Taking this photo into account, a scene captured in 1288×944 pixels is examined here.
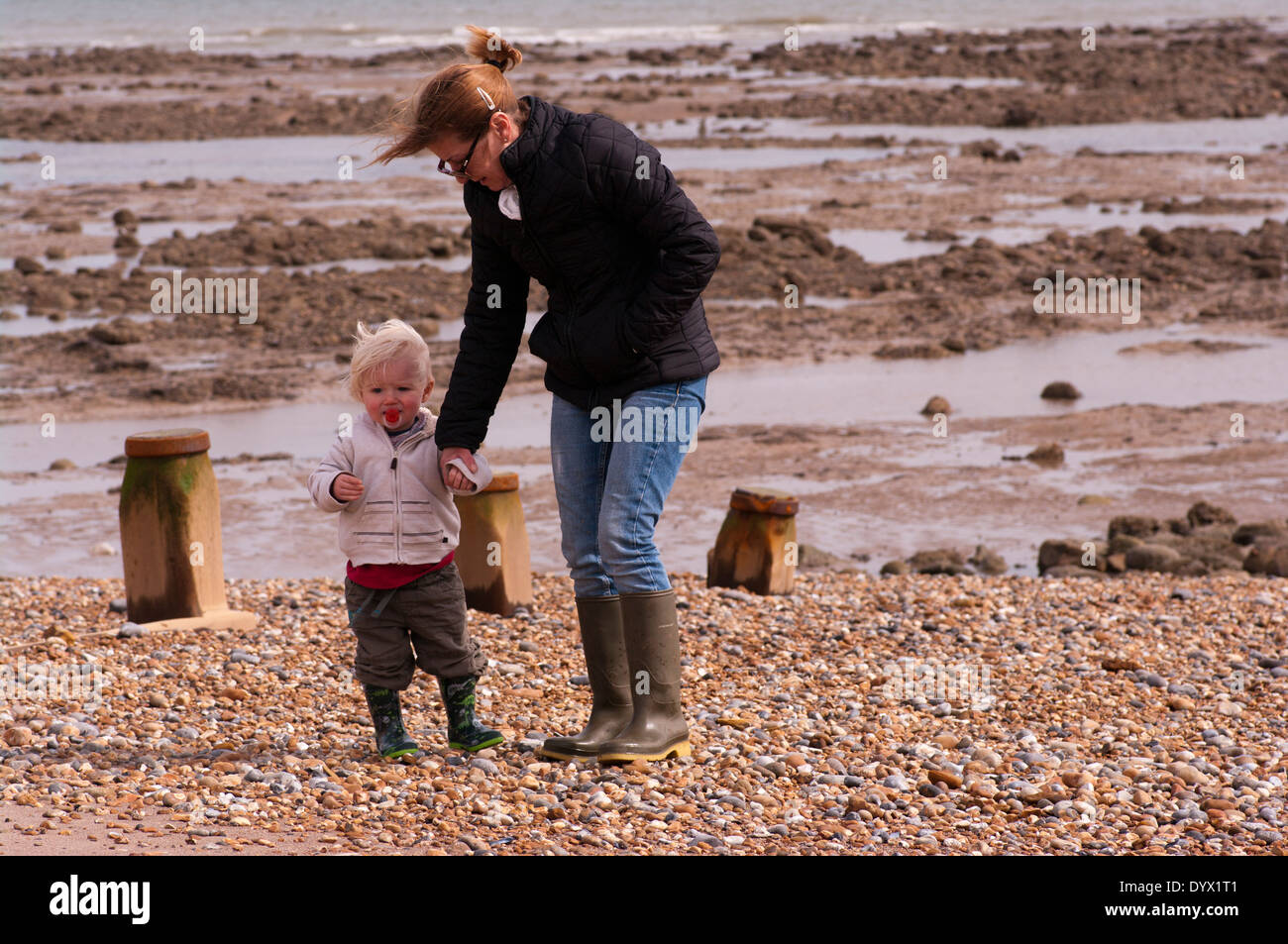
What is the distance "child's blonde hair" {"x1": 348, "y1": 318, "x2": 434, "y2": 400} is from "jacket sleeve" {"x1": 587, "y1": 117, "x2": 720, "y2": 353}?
68 centimetres

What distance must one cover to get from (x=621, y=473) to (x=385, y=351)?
773 millimetres

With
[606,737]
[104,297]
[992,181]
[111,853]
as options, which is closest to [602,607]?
[606,737]

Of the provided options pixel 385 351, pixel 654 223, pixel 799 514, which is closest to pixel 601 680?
pixel 385 351

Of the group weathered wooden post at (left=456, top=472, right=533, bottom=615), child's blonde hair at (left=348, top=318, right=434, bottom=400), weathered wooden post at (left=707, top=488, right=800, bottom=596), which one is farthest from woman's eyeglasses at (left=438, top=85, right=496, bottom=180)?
weathered wooden post at (left=707, top=488, right=800, bottom=596)

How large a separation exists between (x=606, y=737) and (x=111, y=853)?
147cm

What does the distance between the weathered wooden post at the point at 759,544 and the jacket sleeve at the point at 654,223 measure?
298 cm

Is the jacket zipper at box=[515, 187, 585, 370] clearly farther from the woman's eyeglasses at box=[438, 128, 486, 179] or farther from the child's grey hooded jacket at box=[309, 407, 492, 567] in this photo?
the child's grey hooded jacket at box=[309, 407, 492, 567]

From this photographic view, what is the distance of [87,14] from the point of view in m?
63.1

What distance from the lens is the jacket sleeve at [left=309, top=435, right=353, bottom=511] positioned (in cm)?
445

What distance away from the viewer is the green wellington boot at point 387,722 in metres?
4.69

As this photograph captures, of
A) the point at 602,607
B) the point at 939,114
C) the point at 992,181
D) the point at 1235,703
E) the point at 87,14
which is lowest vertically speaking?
the point at 1235,703

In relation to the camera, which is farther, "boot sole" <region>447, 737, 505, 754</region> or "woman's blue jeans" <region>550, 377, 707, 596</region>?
"boot sole" <region>447, 737, 505, 754</region>

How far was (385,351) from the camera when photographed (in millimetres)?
4480

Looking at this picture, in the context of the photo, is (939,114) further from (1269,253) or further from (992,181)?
(1269,253)
